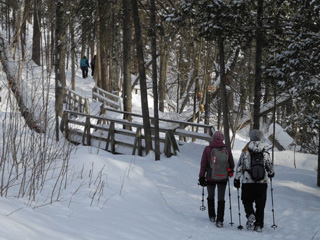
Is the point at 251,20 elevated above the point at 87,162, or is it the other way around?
the point at 251,20

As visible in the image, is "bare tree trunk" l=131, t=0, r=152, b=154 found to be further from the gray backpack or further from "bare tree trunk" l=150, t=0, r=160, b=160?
the gray backpack

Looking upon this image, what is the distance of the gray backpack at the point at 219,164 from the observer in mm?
6754

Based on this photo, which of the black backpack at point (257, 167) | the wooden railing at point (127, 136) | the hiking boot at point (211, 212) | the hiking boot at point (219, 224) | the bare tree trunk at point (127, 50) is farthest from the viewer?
the bare tree trunk at point (127, 50)

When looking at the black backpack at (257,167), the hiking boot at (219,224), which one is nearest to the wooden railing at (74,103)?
the hiking boot at (219,224)

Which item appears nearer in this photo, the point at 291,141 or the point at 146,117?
the point at 146,117

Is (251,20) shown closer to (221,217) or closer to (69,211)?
(221,217)

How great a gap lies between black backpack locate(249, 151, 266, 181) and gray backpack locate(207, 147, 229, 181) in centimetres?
44

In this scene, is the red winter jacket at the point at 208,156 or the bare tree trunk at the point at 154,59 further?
the bare tree trunk at the point at 154,59

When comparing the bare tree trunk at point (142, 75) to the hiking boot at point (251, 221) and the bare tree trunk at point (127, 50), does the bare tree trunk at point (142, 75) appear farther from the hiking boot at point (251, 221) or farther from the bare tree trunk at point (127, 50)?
the hiking boot at point (251, 221)

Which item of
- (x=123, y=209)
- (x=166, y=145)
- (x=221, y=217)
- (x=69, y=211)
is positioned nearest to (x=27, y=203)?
(x=69, y=211)

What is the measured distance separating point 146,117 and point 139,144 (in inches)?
61.3

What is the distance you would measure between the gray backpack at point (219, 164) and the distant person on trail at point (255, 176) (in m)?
0.24

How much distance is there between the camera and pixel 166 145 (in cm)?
1247

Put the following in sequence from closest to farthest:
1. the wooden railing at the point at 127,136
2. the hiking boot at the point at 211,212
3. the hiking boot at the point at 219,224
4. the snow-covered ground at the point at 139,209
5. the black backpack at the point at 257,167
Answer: the snow-covered ground at the point at 139,209 → the black backpack at the point at 257,167 → the hiking boot at the point at 219,224 → the hiking boot at the point at 211,212 → the wooden railing at the point at 127,136
